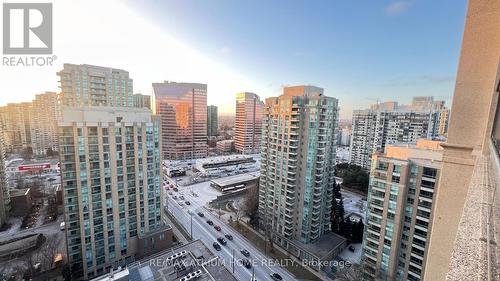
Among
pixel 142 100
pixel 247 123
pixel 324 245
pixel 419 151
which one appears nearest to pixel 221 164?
pixel 247 123

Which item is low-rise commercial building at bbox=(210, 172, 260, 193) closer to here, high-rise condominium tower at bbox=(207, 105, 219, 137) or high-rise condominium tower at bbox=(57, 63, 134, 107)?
high-rise condominium tower at bbox=(57, 63, 134, 107)

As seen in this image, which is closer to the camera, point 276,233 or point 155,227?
point 155,227

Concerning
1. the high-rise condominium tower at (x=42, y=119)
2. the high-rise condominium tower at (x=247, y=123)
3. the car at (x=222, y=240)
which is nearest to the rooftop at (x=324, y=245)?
the car at (x=222, y=240)

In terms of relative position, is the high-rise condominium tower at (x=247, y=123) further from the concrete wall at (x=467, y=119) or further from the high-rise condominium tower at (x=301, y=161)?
the concrete wall at (x=467, y=119)

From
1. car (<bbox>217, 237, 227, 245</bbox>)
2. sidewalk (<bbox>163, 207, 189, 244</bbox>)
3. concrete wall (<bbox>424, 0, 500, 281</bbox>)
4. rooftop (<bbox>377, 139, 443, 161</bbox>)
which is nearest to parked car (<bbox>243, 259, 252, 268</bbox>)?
car (<bbox>217, 237, 227, 245</bbox>)

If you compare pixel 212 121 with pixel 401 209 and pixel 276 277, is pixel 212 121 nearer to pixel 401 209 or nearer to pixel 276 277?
pixel 276 277

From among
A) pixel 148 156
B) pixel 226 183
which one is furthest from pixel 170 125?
pixel 148 156

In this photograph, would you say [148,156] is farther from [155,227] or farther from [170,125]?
[170,125]
